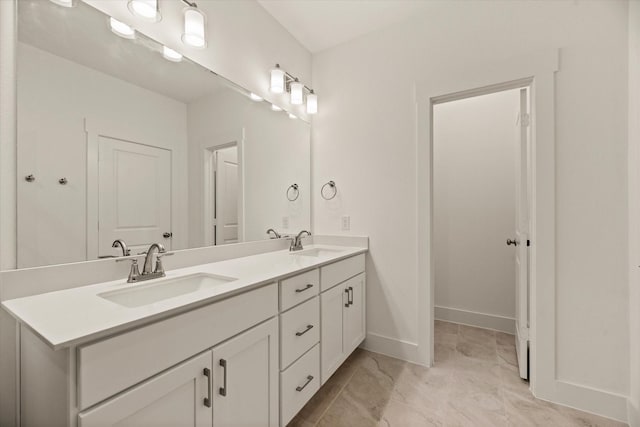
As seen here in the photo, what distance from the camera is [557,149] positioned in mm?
1634

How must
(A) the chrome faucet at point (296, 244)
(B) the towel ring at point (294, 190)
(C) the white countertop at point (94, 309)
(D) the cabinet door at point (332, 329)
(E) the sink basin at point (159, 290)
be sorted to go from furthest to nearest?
1. (B) the towel ring at point (294, 190)
2. (A) the chrome faucet at point (296, 244)
3. (D) the cabinet door at point (332, 329)
4. (E) the sink basin at point (159, 290)
5. (C) the white countertop at point (94, 309)

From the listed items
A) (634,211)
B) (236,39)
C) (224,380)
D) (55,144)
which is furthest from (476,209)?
(55,144)

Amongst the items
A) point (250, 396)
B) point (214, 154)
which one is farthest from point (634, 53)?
point (250, 396)

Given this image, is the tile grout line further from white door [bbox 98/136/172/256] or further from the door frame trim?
white door [bbox 98/136/172/256]

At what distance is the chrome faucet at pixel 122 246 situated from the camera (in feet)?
4.04

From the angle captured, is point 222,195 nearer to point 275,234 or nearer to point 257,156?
point 257,156

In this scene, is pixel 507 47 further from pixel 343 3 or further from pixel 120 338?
pixel 120 338

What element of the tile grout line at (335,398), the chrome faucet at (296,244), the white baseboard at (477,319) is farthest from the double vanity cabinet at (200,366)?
the white baseboard at (477,319)

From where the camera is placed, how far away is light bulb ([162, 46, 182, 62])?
1.42m

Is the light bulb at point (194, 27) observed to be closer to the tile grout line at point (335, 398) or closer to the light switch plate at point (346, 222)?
the light switch plate at point (346, 222)

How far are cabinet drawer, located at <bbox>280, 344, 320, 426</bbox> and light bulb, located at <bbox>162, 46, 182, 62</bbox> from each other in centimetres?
166

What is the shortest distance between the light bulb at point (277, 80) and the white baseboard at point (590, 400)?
2.57 m

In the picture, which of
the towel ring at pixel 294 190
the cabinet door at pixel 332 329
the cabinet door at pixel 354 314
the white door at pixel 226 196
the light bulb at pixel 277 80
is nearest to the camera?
the cabinet door at pixel 332 329

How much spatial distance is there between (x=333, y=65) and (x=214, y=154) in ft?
4.62
